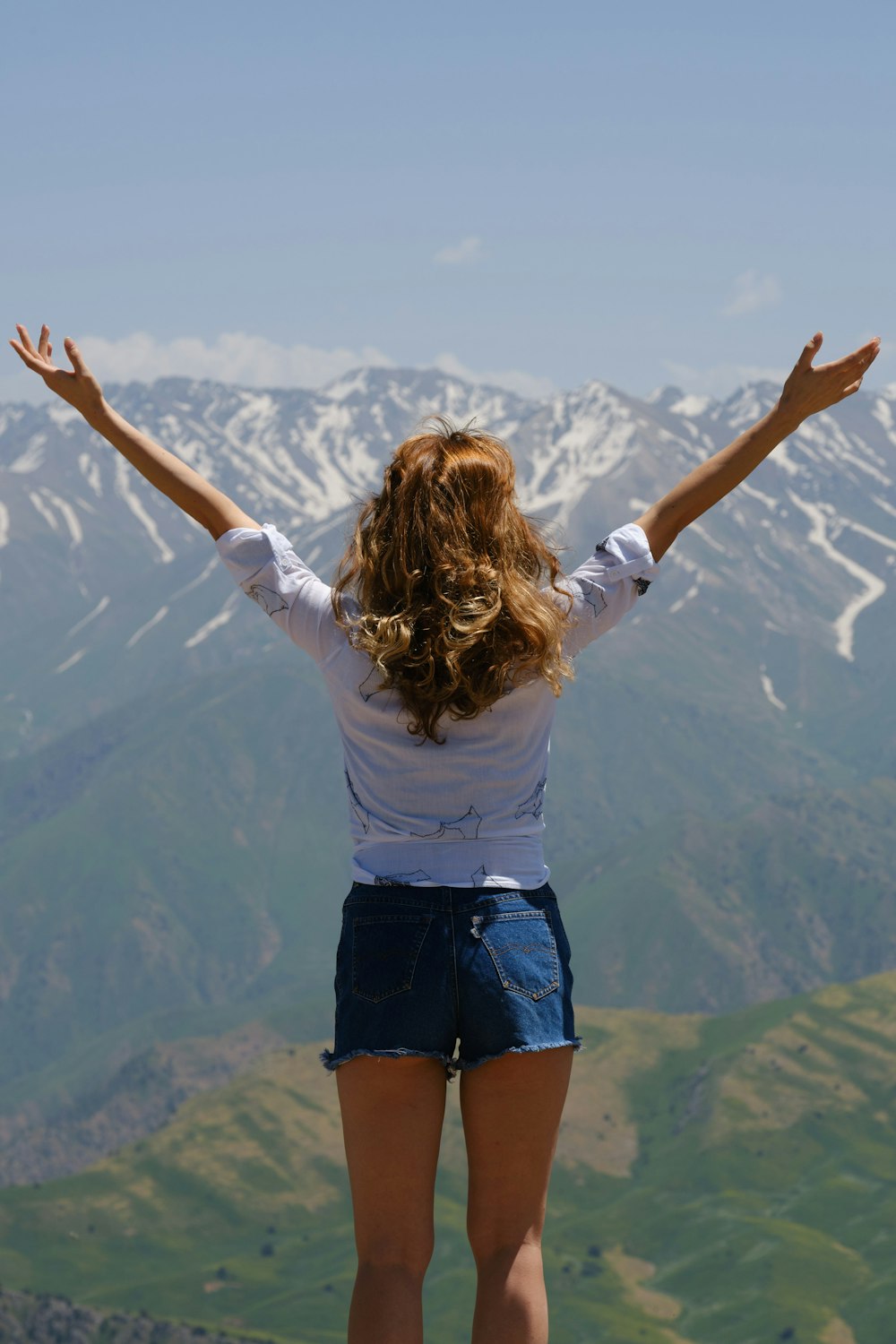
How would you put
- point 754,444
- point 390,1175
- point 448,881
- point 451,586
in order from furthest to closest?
point 754,444 < point 448,881 < point 451,586 < point 390,1175

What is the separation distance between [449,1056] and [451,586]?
2396mm

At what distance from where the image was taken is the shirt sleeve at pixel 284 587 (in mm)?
8594

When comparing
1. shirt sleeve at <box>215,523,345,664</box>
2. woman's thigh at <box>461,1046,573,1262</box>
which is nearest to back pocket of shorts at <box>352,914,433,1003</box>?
woman's thigh at <box>461,1046,573,1262</box>

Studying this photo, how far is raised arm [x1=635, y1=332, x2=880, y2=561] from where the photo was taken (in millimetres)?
8891

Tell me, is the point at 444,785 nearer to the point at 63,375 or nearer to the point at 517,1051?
the point at 517,1051

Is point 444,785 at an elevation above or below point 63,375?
below

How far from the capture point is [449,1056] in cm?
802

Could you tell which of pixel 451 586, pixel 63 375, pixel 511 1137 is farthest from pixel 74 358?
pixel 511 1137

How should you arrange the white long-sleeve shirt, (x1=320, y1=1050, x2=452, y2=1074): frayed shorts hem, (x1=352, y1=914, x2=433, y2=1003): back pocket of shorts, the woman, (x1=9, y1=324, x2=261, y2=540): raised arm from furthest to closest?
(x1=9, y1=324, x2=261, y2=540): raised arm → the white long-sleeve shirt → (x1=352, y1=914, x2=433, y2=1003): back pocket of shorts → the woman → (x1=320, y1=1050, x2=452, y2=1074): frayed shorts hem

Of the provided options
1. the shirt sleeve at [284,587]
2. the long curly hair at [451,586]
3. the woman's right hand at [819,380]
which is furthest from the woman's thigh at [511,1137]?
the woman's right hand at [819,380]

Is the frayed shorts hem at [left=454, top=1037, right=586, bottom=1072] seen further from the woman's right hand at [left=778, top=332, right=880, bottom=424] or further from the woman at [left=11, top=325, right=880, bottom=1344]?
the woman's right hand at [left=778, top=332, right=880, bottom=424]

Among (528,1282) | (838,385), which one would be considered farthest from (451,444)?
(528,1282)

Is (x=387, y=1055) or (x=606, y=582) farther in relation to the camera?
(x=606, y=582)

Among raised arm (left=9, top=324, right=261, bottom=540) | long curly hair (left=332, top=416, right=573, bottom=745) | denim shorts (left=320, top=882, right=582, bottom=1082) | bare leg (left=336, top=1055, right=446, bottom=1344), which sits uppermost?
raised arm (left=9, top=324, right=261, bottom=540)
